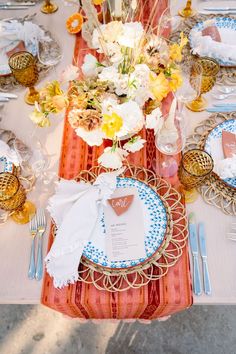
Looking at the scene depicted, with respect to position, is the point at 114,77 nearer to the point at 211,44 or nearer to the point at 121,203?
the point at 121,203

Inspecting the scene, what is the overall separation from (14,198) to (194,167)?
20.9 inches

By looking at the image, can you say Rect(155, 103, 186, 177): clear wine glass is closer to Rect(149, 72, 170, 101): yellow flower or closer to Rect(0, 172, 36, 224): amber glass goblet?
Rect(149, 72, 170, 101): yellow flower

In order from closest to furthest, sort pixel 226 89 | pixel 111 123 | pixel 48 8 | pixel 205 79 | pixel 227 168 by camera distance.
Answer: pixel 111 123
pixel 227 168
pixel 205 79
pixel 226 89
pixel 48 8

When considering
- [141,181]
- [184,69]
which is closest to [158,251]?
[141,181]

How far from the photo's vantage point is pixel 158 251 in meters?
0.91

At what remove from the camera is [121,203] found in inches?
38.5

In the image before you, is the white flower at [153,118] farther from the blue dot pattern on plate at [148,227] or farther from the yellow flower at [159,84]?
the blue dot pattern on plate at [148,227]

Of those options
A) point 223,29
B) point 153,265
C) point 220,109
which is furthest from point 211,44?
point 153,265

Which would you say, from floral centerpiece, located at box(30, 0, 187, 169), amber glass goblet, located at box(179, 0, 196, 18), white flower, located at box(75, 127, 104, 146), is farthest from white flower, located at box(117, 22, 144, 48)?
amber glass goblet, located at box(179, 0, 196, 18)

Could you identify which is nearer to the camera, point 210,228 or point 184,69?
point 210,228

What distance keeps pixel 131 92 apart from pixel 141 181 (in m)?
0.28

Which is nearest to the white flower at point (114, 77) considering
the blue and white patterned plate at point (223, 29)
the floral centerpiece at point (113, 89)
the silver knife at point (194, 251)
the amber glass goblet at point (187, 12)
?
the floral centerpiece at point (113, 89)

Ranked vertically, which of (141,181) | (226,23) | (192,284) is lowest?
(192,284)

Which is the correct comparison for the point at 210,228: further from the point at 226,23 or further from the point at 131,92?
the point at 226,23
